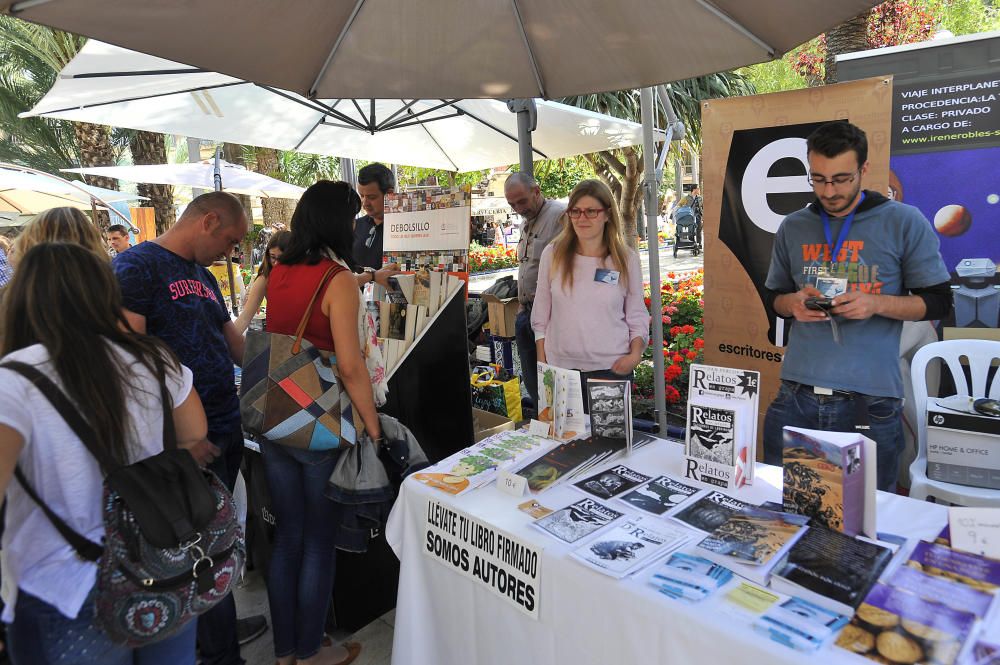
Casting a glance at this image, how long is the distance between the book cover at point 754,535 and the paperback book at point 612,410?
0.50 m

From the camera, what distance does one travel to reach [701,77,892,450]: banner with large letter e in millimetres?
3133

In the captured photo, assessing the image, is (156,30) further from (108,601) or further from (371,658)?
(371,658)

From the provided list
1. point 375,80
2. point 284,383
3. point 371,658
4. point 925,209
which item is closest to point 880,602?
point 284,383

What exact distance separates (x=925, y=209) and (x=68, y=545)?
13.5ft

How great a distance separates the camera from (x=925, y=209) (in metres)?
3.45

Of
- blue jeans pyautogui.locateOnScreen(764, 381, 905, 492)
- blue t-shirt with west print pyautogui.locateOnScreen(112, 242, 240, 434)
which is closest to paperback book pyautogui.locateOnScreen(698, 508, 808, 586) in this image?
blue jeans pyautogui.locateOnScreen(764, 381, 905, 492)

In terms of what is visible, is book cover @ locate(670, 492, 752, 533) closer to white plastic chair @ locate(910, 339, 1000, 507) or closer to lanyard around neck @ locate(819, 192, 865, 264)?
lanyard around neck @ locate(819, 192, 865, 264)

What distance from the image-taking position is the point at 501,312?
15.7 ft

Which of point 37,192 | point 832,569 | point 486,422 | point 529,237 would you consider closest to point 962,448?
point 832,569

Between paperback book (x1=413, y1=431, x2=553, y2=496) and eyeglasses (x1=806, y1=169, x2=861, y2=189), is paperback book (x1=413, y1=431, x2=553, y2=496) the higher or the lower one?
the lower one

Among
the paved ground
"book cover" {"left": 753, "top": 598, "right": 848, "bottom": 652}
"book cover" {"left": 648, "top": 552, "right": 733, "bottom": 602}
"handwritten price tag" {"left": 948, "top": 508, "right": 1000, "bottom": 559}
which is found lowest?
"book cover" {"left": 753, "top": 598, "right": 848, "bottom": 652}

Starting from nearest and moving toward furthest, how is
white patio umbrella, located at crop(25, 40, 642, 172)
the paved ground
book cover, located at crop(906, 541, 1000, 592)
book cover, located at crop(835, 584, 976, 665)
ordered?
book cover, located at crop(835, 584, 976, 665), book cover, located at crop(906, 541, 1000, 592), white patio umbrella, located at crop(25, 40, 642, 172), the paved ground

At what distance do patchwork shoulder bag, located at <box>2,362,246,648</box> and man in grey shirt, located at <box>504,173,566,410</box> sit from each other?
2.63 m

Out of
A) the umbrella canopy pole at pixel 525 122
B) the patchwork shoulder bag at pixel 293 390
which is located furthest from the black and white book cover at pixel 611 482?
the umbrella canopy pole at pixel 525 122
